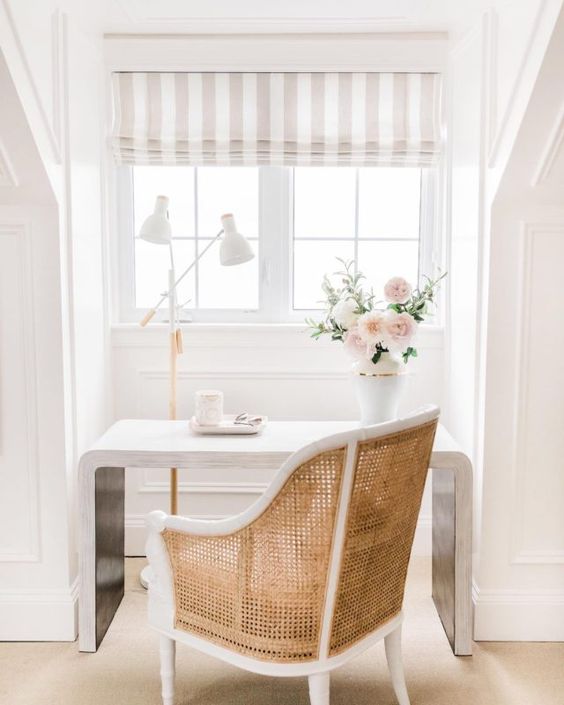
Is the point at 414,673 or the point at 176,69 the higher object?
the point at 176,69

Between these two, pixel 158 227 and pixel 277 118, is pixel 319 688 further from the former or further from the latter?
pixel 277 118

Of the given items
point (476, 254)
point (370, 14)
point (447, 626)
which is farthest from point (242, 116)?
point (447, 626)

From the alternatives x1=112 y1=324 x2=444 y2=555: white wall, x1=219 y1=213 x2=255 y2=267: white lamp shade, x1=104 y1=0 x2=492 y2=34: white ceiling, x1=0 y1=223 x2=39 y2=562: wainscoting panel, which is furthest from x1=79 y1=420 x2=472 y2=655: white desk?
x1=104 y1=0 x2=492 y2=34: white ceiling

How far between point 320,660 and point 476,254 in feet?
4.81

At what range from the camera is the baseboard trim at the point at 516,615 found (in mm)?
2641

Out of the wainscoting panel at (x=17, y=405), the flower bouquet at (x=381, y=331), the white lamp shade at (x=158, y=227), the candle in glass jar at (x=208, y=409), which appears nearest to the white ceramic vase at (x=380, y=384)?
the flower bouquet at (x=381, y=331)

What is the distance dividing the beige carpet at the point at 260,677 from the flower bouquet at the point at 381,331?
829mm

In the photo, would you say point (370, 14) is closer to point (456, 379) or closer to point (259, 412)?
point (456, 379)

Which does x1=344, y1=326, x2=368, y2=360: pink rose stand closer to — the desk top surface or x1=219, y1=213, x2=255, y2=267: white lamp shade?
the desk top surface

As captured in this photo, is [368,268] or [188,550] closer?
[188,550]

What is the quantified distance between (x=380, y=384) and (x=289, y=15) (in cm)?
145

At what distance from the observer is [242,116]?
3135mm

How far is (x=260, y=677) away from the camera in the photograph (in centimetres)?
241

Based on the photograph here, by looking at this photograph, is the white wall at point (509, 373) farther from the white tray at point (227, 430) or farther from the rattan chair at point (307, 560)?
the white tray at point (227, 430)
